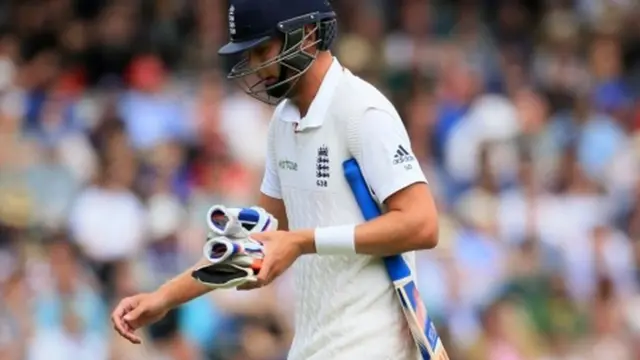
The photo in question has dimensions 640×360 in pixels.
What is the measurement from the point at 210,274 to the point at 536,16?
1169 centimetres

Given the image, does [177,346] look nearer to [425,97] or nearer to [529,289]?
[529,289]

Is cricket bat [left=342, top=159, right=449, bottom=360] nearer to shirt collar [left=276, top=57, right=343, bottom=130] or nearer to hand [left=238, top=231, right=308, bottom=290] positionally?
shirt collar [left=276, top=57, right=343, bottom=130]

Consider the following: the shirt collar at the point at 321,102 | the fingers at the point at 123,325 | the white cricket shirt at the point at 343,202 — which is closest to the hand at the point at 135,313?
the fingers at the point at 123,325

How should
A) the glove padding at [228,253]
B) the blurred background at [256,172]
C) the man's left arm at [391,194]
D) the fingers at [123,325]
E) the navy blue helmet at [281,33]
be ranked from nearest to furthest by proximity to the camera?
the glove padding at [228,253], the man's left arm at [391,194], the navy blue helmet at [281,33], the fingers at [123,325], the blurred background at [256,172]

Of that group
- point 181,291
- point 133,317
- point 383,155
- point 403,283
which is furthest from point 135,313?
point 383,155

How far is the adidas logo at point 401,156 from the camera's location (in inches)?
216

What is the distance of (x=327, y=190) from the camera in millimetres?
5660

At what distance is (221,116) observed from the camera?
42.2ft

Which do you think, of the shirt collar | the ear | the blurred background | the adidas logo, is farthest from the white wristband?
the blurred background

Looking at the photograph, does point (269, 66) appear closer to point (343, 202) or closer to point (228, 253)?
point (343, 202)

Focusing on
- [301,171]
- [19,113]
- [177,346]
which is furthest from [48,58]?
[301,171]

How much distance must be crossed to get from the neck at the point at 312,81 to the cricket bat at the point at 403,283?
0.96 feet

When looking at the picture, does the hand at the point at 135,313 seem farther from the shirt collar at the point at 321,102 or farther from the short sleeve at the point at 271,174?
the shirt collar at the point at 321,102

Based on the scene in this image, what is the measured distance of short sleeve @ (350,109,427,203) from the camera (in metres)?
5.47
